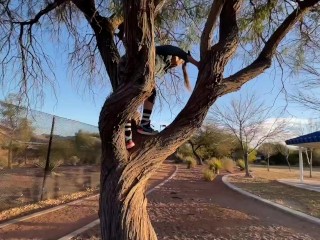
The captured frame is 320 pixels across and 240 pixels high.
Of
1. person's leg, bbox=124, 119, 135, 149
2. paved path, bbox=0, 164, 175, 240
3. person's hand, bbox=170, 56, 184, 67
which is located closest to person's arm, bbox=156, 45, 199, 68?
person's hand, bbox=170, 56, 184, 67

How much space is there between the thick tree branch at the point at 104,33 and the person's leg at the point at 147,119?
568 millimetres

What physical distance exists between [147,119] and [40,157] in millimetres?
8276

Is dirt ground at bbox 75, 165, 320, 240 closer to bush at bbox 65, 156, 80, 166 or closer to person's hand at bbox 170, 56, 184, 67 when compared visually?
bush at bbox 65, 156, 80, 166

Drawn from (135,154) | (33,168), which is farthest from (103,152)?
(33,168)

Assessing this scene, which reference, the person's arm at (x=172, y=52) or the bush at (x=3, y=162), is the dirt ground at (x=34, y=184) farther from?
the person's arm at (x=172, y=52)

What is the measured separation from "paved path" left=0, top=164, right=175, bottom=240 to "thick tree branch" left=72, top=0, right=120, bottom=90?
376 centimetres

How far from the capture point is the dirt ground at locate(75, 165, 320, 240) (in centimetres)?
743

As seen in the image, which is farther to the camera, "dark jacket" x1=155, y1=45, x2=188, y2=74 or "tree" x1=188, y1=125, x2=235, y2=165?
"tree" x1=188, y1=125, x2=235, y2=165

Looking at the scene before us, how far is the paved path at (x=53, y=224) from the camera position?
7270 millimetres

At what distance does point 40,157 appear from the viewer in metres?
12.0

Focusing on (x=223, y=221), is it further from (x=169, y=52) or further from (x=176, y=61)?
(x=169, y=52)

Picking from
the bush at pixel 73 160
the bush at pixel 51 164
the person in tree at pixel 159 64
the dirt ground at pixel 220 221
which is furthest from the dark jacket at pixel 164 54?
the bush at pixel 73 160

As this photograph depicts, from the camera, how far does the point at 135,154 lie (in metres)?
4.29

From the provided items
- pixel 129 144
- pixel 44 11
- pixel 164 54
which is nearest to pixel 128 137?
pixel 129 144
